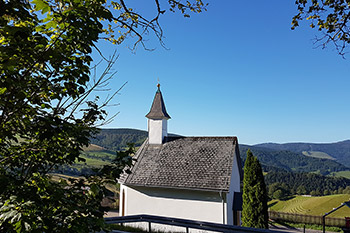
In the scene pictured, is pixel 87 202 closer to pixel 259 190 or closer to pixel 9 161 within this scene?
pixel 9 161

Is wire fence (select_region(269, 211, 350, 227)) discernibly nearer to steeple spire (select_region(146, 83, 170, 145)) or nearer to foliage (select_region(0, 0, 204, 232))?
steeple spire (select_region(146, 83, 170, 145))

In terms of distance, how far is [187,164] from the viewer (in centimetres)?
1741

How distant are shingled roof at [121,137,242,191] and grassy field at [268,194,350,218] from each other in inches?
2025

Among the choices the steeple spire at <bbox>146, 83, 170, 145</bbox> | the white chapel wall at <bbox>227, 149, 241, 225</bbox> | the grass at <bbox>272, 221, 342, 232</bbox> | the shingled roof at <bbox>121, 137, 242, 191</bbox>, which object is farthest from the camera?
the grass at <bbox>272, 221, 342, 232</bbox>

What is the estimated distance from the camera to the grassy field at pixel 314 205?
5862cm

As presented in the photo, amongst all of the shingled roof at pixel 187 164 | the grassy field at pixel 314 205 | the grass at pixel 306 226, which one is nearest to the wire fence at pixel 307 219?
the grass at pixel 306 226

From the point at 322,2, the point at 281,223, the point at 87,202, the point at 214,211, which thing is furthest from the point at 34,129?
the point at 281,223

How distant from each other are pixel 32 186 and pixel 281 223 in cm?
4117

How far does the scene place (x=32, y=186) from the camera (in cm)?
227

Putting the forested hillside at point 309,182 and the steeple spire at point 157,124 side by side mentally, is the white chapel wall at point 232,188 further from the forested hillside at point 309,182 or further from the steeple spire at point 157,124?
the forested hillside at point 309,182

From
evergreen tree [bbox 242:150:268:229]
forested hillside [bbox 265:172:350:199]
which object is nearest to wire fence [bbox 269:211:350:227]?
evergreen tree [bbox 242:150:268:229]

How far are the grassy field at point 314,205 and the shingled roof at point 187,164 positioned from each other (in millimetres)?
51429

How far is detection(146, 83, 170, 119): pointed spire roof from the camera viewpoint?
2010 centimetres

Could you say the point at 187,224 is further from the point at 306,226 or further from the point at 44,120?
the point at 306,226
